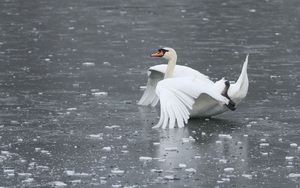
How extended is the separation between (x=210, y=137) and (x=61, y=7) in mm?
15204

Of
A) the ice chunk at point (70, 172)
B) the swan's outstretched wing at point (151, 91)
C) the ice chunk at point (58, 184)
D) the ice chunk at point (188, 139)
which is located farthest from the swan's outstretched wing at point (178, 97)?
the ice chunk at point (58, 184)

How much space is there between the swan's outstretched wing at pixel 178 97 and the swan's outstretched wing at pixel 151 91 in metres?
1.24

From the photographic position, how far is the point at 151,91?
14.5 metres

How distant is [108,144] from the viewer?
11648 mm

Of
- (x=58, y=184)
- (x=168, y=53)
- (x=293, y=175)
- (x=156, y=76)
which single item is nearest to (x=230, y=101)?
(x=168, y=53)

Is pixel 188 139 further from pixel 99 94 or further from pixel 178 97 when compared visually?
pixel 99 94

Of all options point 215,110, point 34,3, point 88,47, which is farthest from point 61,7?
point 215,110

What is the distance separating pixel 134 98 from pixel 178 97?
6.82 ft

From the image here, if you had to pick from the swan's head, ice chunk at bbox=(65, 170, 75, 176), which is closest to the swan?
the swan's head

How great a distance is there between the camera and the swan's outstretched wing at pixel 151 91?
1438 centimetres

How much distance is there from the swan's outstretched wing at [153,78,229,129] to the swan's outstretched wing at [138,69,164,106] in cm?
124

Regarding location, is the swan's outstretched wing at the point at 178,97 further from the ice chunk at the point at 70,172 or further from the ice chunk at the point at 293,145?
the ice chunk at the point at 70,172

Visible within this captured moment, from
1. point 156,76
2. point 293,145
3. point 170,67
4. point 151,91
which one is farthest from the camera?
point 156,76

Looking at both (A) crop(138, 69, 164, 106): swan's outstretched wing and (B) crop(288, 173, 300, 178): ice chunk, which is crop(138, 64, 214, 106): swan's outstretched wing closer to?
(A) crop(138, 69, 164, 106): swan's outstretched wing
